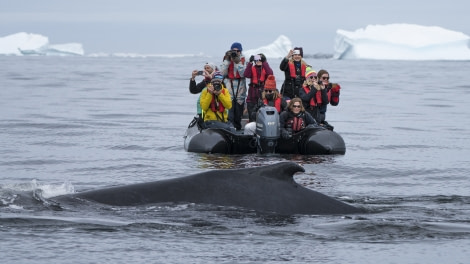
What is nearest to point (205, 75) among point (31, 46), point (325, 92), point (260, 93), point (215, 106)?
point (215, 106)

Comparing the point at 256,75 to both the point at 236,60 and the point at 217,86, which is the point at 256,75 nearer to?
the point at 236,60

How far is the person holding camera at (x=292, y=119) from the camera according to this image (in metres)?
19.1

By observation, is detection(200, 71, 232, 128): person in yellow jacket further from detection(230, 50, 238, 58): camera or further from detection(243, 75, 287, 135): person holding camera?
detection(230, 50, 238, 58): camera

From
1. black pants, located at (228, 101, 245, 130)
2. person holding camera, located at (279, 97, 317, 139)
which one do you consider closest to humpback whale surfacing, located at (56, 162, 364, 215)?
person holding camera, located at (279, 97, 317, 139)

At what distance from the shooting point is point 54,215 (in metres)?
9.91

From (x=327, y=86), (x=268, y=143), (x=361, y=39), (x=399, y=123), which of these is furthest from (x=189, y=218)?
(x=361, y=39)

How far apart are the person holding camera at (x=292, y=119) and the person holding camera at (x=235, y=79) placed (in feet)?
7.25

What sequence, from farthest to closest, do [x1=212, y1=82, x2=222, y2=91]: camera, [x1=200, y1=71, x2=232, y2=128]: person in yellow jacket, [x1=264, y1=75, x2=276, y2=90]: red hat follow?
1. [x1=264, y1=75, x2=276, y2=90]: red hat
2. [x1=200, y1=71, x2=232, y2=128]: person in yellow jacket
3. [x1=212, y1=82, x2=222, y2=91]: camera

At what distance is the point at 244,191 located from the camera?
31.0 ft

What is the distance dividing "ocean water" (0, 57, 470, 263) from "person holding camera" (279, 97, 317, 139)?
669 millimetres

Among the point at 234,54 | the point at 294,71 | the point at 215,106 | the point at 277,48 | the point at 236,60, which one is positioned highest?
the point at 277,48

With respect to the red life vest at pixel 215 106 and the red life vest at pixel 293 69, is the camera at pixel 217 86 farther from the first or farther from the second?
the red life vest at pixel 293 69

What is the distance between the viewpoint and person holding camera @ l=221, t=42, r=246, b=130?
21328 millimetres

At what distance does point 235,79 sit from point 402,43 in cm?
8262
